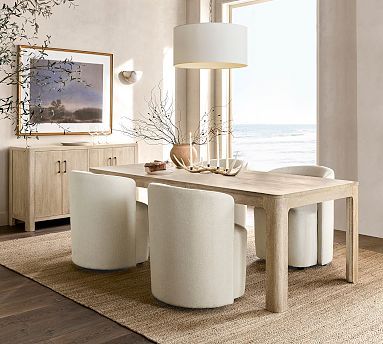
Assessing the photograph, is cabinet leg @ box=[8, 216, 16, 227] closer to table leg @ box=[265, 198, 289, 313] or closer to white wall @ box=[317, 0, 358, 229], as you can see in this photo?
white wall @ box=[317, 0, 358, 229]

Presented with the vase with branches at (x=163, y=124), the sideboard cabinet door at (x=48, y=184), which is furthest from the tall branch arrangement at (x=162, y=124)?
the sideboard cabinet door at (x=48, y=184)

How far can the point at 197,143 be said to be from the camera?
25.0ft

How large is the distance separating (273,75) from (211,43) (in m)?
4.18

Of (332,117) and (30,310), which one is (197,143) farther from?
(30,310)

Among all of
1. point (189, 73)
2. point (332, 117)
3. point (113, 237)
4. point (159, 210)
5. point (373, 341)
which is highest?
point (189, 73)

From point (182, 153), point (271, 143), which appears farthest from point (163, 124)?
point (182, 153)

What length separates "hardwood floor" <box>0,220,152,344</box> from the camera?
2863 millimetres

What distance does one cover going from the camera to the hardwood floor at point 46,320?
2.87 metres

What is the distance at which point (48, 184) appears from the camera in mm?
5746

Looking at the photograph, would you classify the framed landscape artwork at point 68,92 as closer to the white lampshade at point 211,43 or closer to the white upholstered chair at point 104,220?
the white upholstered chair at point 104,220

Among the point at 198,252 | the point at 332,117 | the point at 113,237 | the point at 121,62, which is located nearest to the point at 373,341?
the point at 198,252

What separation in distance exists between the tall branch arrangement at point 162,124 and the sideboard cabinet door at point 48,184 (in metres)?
1.32

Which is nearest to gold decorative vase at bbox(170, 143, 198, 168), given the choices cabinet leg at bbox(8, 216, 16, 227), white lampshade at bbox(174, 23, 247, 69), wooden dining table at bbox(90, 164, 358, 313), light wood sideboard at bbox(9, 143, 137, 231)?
wooden dining table at bbox(90, 164, 358, 313)

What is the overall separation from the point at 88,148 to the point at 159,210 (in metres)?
3.00
